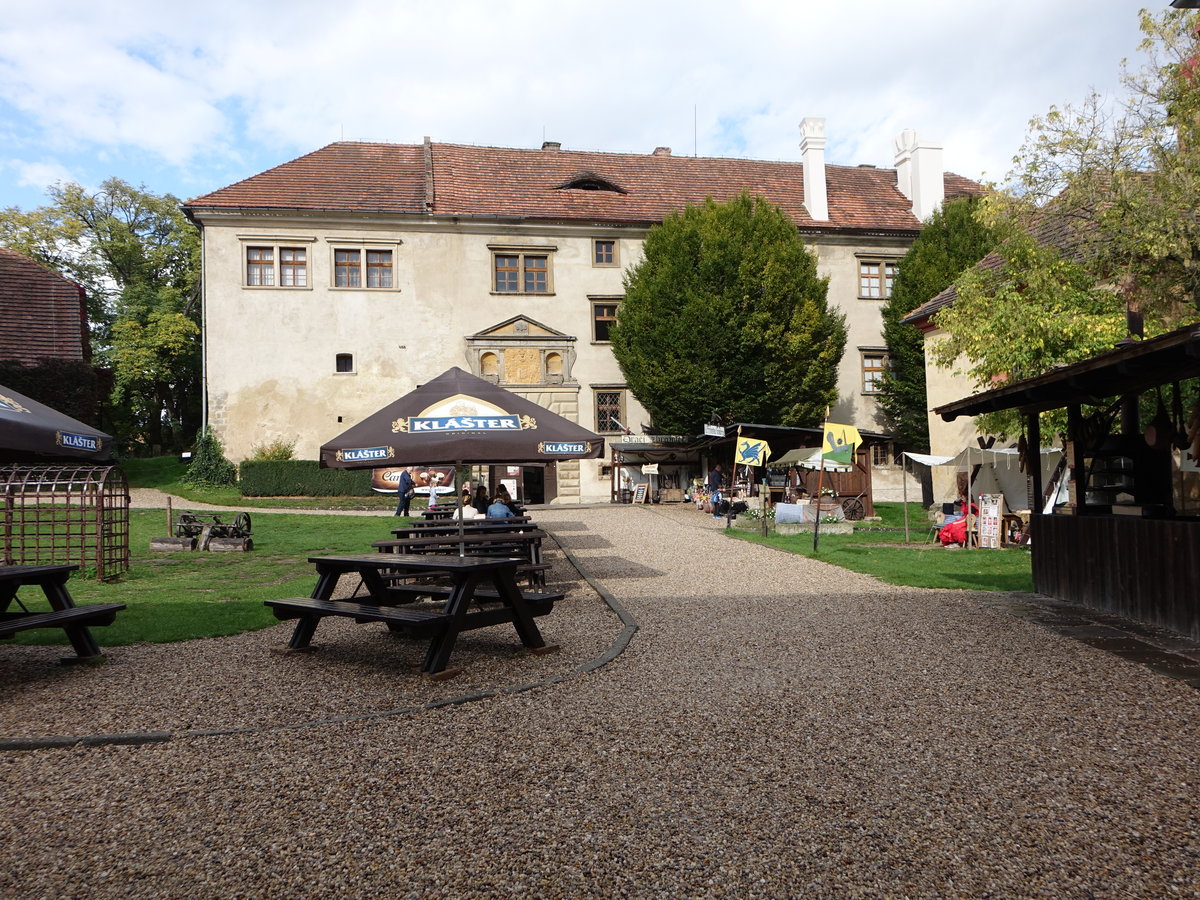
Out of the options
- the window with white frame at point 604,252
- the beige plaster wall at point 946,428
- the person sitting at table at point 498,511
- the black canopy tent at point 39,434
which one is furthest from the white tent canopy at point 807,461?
the black canopy tent at point 39,434

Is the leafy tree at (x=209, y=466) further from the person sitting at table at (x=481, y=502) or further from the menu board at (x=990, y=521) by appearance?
the menu board at (x=990, y=521)

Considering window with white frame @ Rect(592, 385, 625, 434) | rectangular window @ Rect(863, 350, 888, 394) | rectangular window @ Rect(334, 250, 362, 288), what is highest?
rectangular window @ Rect(334, 250, 362, 288)

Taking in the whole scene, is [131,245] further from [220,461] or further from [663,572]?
[663,572]

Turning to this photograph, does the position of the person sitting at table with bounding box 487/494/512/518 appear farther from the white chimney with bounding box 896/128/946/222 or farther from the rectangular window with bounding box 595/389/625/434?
the white chimney with bounding box 896/128/946/222

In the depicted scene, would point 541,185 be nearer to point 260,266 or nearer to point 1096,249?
point 260,266

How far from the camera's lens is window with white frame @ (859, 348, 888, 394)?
39.3 metres

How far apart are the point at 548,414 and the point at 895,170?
3956 centimetres

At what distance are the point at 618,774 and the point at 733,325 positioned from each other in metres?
29.3

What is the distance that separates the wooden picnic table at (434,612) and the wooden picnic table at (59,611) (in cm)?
134

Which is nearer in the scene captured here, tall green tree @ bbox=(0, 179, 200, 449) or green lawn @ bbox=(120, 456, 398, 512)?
green lawn @ bbox=(120, 456, 398, 512)

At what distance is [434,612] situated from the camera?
7.54m

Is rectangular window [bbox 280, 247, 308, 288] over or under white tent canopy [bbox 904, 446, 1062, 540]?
over

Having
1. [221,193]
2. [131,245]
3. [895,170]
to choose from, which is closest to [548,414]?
[221,193]

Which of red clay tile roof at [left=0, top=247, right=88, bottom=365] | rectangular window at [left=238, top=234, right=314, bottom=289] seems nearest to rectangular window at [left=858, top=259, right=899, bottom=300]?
rectangular window at [left=238, top=234, right=314, bottom=289]
